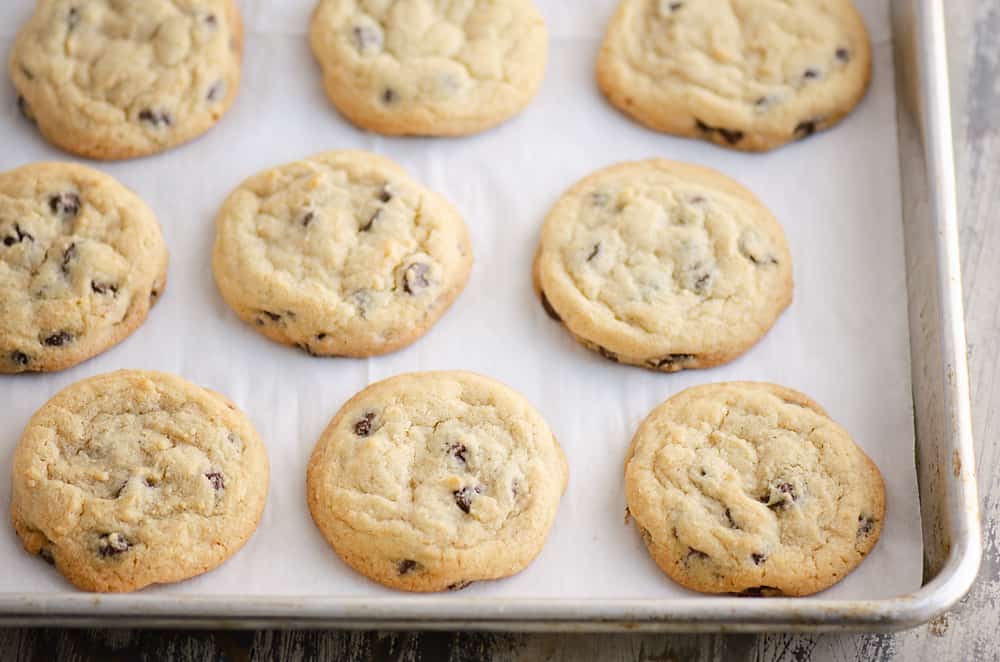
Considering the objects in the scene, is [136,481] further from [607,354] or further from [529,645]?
[607,354]

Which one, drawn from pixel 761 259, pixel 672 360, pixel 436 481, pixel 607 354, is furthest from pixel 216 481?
pixel 761 259

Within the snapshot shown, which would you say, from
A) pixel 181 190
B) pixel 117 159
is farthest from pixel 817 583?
pixel 117 159

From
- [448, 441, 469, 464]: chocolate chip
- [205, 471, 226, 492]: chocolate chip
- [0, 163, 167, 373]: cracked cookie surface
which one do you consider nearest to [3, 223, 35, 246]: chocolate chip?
[0, 163, 167, 373]: cracked cookie surface

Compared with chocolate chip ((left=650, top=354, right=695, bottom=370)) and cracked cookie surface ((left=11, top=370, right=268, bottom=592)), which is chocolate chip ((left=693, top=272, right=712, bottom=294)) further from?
cracked cookie surface ((left=11, top=370, right=268, bottom=592))

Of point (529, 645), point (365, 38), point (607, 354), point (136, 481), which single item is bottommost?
point (529, 645)

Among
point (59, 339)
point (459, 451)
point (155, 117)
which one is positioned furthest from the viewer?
point (155, 117)

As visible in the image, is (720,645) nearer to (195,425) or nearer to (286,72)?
(195,425)

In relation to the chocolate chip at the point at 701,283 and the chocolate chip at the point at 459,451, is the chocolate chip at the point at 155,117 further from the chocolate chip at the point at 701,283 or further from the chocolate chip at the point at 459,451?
the chocolate chip at the point at 701,283
